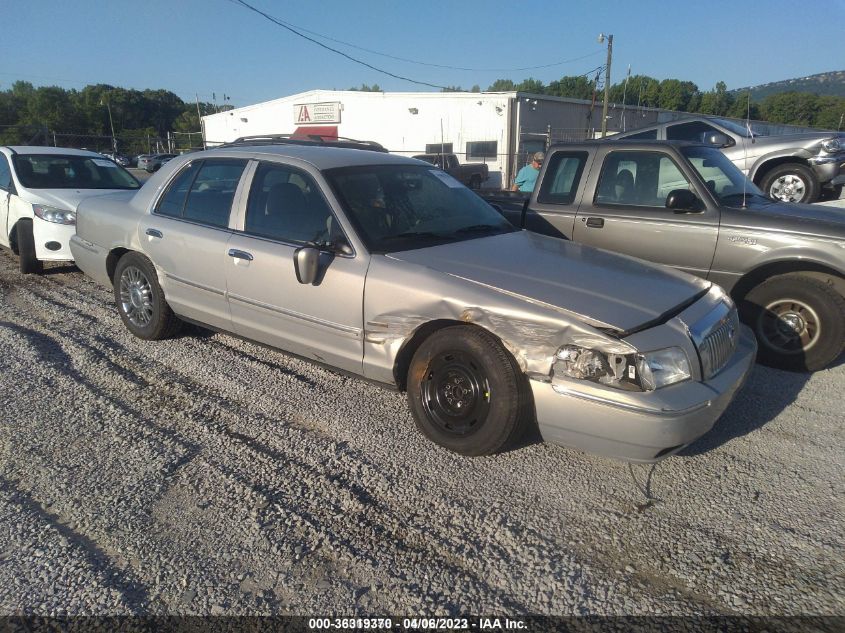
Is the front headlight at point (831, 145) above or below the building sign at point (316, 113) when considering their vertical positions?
below

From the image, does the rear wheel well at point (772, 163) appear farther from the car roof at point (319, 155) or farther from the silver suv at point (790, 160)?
the car roof at point (319, 155)

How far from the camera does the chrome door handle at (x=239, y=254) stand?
4152 mm

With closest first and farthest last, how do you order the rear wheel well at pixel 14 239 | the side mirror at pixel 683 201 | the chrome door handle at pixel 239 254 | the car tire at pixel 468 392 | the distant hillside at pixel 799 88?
the car tire at pixel 468 392 < the chrome door handle at pixel 239 254 < the side mirror at pixel 683 201 < the rear wheel well at pixel 14 239 < the distant hillside at pixel 799 88

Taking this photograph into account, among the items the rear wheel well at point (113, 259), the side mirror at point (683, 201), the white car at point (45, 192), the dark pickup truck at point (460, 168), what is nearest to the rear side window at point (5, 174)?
the white car at point (45, 192)

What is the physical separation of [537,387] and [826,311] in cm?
286

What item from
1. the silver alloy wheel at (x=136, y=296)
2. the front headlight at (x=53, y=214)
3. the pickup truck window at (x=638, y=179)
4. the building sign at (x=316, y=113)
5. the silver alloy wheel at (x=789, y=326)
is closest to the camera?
the silver alloy wheel at (x=789, y=326)

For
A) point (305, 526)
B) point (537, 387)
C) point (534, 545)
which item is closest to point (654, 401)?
point (537, 387)

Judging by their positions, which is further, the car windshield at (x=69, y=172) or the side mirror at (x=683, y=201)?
the car windshield at (x=69, y=172)

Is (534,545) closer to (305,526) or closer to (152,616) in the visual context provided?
(305,526)

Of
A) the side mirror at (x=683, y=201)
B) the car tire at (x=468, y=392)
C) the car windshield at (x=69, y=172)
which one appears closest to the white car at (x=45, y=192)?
the car windshield at (x=69, y=172)

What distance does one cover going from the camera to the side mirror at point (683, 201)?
496 cm

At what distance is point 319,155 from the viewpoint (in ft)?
14.2

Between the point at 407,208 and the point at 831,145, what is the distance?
8562 mm

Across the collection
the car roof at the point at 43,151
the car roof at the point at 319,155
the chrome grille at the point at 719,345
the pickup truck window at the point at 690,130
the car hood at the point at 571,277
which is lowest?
the chrome grille at the point at 719,345
